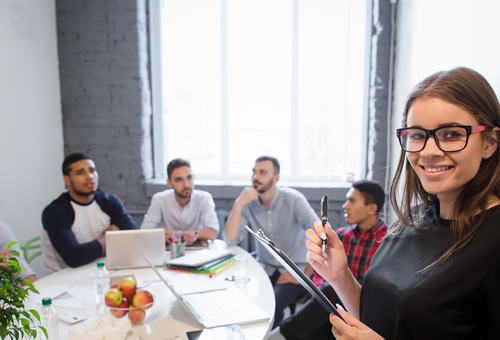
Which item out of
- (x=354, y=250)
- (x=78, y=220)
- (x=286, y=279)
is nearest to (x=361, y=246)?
(x=354, y=250)

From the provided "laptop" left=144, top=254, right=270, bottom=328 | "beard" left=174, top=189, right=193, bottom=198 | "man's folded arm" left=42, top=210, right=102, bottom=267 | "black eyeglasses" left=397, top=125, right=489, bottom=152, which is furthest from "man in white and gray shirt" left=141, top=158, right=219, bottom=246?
"black eyeglasses" left=397, top=125, right=489, bottom=152

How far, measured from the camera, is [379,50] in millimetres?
3029

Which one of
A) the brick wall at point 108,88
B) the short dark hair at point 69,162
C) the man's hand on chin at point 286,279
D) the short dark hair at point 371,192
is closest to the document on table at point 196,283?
the man's hand on chin at point 286,279

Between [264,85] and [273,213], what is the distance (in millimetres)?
1383

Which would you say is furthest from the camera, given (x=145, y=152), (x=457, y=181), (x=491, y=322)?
(x=145, y=152)

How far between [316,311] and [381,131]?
1.99 meters

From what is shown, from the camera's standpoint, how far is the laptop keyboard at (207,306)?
1.24 meters

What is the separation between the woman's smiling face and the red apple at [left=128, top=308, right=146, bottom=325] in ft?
3.45

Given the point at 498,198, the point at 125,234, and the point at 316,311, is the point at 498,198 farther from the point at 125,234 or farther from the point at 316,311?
the point at 125,234

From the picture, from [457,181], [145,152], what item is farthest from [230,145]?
[457,181]

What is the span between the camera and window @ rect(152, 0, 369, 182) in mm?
3152

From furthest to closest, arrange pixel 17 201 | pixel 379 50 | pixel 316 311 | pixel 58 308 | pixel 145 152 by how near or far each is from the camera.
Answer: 1. pixel 145 152
2. pixel 379 50
3. pixel 17 201
4. pixel 316 311
5. pixel 58 308

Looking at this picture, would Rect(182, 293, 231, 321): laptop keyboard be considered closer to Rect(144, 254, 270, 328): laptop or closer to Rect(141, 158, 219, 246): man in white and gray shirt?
Rect(144, 254, 270, 328): laptop

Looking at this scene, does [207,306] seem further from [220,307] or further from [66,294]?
[66,294]
